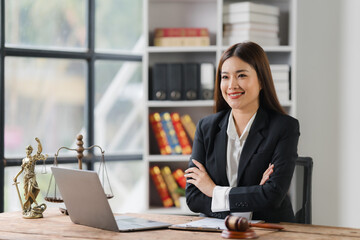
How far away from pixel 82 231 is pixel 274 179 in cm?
81

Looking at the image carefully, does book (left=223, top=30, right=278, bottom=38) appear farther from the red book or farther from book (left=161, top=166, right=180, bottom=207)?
book (left=161, top=166, right=180, bottom=207)

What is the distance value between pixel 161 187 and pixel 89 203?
65.6 inches

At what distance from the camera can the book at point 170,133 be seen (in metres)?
3.68

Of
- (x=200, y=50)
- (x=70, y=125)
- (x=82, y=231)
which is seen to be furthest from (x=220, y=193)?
(x=70, y=125)

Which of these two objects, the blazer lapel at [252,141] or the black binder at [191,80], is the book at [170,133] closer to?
the black binder at [191,80]

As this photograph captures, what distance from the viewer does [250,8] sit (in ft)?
11.6

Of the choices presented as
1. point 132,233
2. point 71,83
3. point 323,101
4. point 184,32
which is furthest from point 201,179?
point 323,101

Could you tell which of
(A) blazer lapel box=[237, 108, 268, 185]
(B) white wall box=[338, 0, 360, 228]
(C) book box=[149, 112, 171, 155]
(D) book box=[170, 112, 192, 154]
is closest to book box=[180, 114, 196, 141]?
(D) book box=[170, 112, 192, 154]

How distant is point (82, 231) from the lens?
6.74 ft

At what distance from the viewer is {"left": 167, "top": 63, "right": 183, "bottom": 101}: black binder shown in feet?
11.8

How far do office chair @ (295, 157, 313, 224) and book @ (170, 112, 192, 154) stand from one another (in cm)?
111

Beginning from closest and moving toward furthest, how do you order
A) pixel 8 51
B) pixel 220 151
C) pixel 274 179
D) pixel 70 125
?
pixel 274 179, pixel 220 151, pixel 8 51, pixel 70 125

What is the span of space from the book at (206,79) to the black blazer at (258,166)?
115 cm

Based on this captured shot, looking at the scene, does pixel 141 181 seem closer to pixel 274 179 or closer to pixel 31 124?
pixel 31 124
